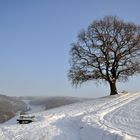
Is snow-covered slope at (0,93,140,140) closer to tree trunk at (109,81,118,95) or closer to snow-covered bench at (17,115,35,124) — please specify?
snow-covered bench at (17,115,35,124)

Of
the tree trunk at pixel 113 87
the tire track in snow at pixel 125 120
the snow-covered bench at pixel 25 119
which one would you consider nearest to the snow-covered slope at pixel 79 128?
the tire track in snow at pixel 125 120

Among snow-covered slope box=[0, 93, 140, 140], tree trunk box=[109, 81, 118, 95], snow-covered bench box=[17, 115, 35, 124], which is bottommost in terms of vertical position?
snow-covered slope box=[0, 93, 140, 140]

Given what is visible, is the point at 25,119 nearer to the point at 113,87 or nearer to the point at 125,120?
the point at 125,120

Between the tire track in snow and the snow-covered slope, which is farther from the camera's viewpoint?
the tire track in snow

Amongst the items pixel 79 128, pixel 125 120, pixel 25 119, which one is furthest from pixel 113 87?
pixel 79 128

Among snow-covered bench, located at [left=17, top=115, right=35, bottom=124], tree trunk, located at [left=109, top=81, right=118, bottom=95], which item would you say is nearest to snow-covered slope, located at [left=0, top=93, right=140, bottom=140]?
snow-covered bench, located at [left=17, top=115, right=35, bottom=124]

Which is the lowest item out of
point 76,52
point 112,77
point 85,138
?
point 85,138

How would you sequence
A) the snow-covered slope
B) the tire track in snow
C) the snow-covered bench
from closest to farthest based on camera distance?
the snow-covered slope < the tire track in snow < the snow-covered bench

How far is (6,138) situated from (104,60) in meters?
30.5

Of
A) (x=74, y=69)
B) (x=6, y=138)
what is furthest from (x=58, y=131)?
(x=74, y=69)

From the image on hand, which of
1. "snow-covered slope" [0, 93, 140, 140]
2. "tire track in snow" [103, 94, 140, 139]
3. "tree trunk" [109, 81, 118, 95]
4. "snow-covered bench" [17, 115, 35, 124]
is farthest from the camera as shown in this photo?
"tree trunk" [109, 81, 118, 95]

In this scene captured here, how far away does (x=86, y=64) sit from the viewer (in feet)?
167

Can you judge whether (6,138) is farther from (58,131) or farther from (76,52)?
(76,52)

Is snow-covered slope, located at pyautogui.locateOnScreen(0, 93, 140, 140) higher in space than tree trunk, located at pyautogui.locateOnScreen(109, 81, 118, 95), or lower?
lower
